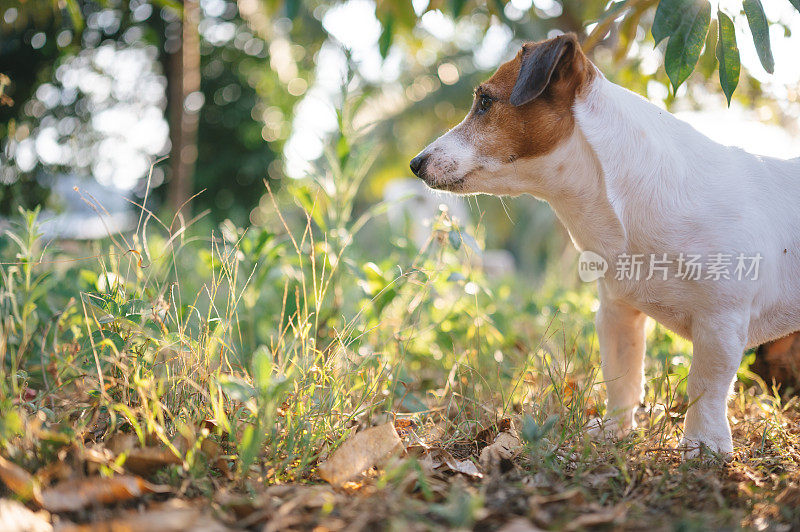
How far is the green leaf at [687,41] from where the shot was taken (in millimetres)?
2049

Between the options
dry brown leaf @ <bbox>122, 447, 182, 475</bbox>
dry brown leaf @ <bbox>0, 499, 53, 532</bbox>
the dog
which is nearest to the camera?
dry brown leaf @ <bbox>0, 499, 53, 532</bbox>

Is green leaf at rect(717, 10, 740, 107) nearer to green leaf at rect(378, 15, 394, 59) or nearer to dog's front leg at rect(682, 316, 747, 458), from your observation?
dog's front leg at rect(682, 316, 747, 458)

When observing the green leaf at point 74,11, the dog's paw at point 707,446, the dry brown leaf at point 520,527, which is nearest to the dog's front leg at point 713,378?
the dog's paw at point 707,446

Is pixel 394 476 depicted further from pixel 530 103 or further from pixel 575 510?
pixel 530 103

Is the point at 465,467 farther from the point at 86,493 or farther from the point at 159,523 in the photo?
the point at 86,493

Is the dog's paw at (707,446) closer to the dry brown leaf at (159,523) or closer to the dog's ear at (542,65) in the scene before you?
the dog's ear at (542,65)

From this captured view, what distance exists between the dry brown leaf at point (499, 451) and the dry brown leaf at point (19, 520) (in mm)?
1126

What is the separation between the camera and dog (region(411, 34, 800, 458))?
2.01m

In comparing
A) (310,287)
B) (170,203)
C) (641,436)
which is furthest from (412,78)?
(641,436)

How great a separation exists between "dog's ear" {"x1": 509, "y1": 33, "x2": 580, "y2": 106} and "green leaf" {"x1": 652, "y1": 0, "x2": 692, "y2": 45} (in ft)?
0.91

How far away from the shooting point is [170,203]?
20.4 ft

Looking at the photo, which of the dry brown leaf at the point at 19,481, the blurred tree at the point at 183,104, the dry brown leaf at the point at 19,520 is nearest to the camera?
the dry brown leaf at the point at 19,520

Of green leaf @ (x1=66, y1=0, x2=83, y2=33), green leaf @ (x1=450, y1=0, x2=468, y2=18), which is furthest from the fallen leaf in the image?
green leaf @ (x1=66, y1=0, x2=83, y2=33)

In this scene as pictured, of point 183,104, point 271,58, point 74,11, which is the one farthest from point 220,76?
point 74,11
